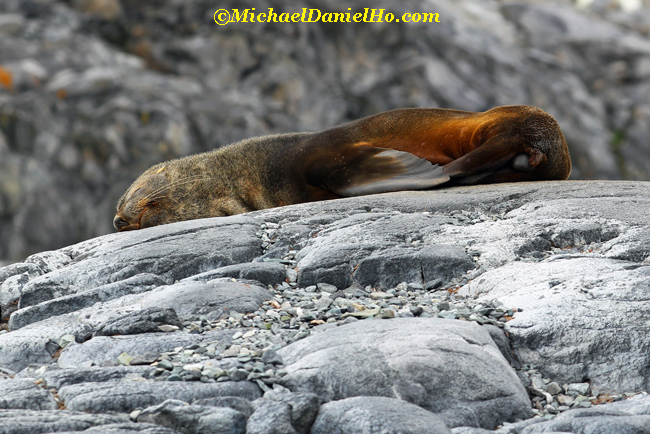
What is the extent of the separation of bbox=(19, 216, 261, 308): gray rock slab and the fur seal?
1343mm

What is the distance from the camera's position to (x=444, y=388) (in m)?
3.24

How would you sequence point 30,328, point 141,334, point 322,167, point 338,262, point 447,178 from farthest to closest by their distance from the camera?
point 322,167 → point 447,178 → point 338,262 → point 30,328 → point 141,334

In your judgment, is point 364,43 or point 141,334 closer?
point 141,334

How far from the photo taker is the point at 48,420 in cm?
290

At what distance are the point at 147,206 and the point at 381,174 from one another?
2.35 metres

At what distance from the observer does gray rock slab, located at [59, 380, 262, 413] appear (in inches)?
122

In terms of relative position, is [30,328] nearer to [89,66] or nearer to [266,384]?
[266,384]

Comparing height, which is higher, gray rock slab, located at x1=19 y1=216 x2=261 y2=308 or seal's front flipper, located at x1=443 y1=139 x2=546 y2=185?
seal's front flipper, located at x1=443 y1=139 x2=546 y2=185

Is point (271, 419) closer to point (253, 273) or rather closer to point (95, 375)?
point (95, 375)

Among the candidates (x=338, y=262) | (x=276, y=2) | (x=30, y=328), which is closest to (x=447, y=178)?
(x=338, y=262)

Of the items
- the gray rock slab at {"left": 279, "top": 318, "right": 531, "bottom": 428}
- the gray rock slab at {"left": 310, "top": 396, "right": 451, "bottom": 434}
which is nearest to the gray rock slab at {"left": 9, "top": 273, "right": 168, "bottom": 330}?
the gray rock slab at {"left": 279, "top": 318, "right": 531, "bottom": 428}

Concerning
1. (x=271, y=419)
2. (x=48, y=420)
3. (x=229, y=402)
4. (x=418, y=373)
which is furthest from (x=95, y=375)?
(x=418, y=373)

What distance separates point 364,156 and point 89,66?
15.7 meters

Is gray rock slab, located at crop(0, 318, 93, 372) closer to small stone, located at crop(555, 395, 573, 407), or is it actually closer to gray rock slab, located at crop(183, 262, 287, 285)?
gray rock slab, located at crop(183, 262, 287, 285)
